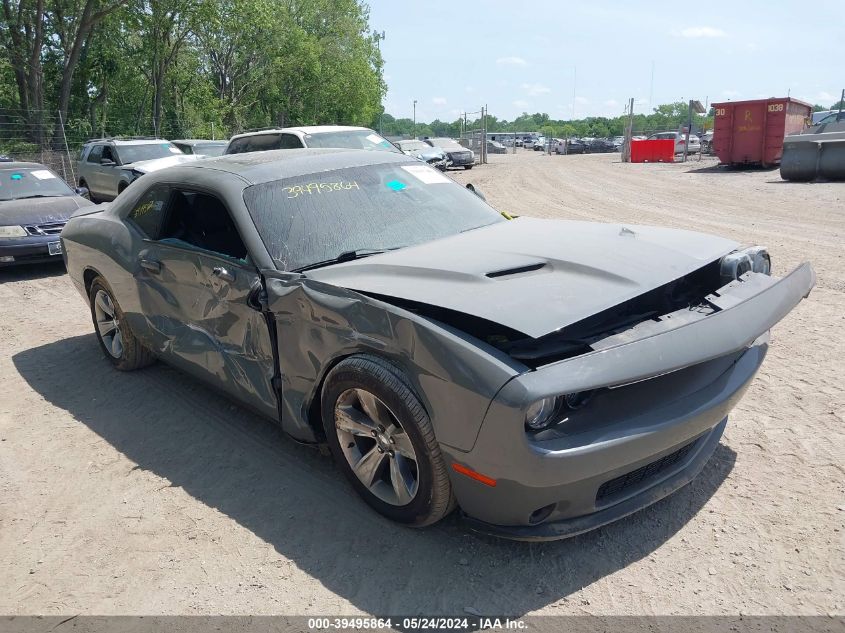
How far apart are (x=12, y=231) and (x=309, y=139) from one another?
4.54 metres

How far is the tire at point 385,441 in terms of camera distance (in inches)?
107

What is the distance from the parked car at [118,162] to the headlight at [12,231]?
562 cm

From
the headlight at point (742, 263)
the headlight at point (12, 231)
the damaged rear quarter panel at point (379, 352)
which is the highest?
the headlight at point (742, 263)

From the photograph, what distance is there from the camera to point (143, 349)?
504 centimetres

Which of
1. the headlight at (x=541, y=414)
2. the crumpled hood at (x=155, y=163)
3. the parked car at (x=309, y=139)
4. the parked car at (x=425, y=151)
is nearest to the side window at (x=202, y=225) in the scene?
the headlight at (x=541, y=414)

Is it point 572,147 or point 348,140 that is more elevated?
point 572,147

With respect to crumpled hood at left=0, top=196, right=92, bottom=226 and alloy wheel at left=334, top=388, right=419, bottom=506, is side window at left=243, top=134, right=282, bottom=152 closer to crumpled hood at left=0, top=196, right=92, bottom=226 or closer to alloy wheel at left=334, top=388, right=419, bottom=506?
crumpled hood at left=0, top=196, right=92, bottom=226

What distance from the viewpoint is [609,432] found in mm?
2498

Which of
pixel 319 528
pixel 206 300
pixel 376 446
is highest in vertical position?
pixel 206 300

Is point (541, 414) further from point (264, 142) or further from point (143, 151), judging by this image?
point (143, 151)

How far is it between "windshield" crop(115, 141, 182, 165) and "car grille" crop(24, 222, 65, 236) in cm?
631

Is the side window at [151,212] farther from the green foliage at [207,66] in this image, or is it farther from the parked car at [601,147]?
the parked car at [601,147]

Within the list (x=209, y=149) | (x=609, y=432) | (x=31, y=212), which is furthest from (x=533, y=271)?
(x=209, y=149)

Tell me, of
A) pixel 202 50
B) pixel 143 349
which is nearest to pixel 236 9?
pixel 202 50
